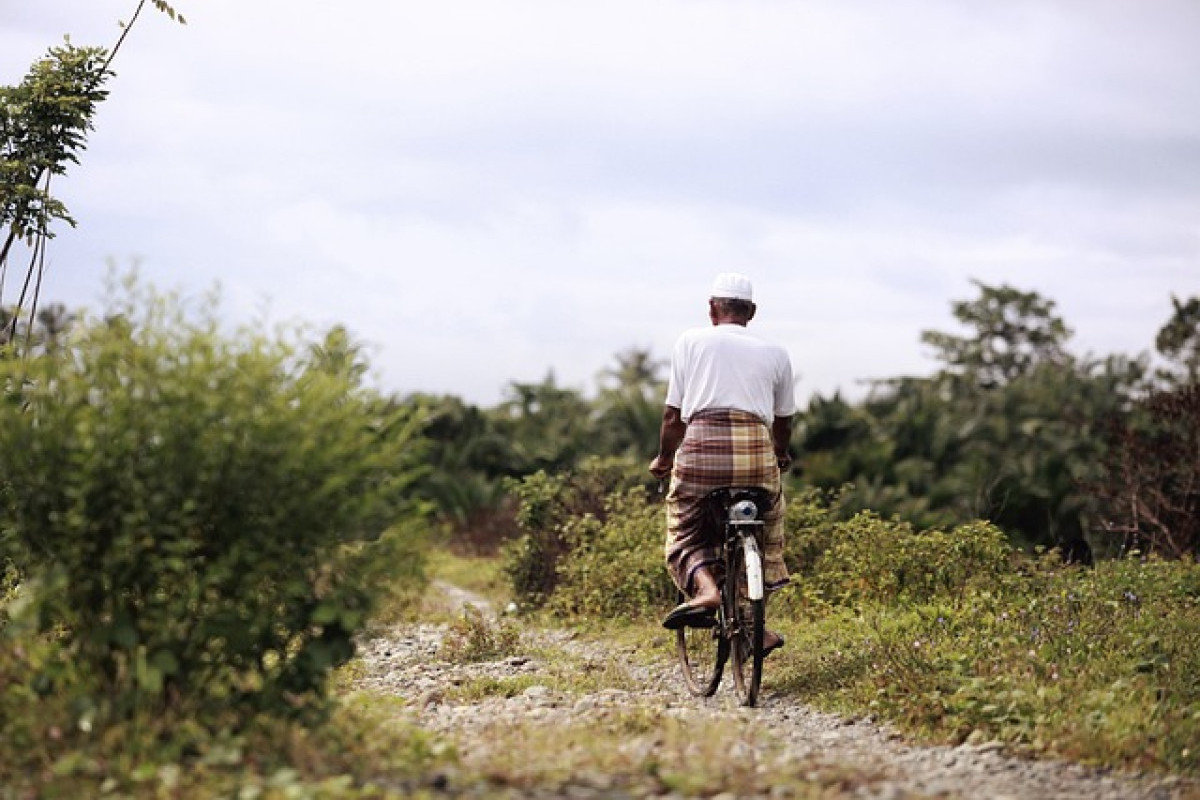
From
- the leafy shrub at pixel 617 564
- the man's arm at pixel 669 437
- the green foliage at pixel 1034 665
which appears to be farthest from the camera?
the leafy shrub at pixel 617 564

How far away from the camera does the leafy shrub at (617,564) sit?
1116 cm

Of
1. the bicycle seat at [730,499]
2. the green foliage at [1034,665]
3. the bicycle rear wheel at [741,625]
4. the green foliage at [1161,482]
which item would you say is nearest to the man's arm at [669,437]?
the bicycle seat at [730,499]

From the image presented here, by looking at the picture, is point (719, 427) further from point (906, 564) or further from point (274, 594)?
point (906, 564)

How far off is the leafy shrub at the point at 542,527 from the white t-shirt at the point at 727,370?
540 centimetres

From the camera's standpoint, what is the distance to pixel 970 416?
2364cm

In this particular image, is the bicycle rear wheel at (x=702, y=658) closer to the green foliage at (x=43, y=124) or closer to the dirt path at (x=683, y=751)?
the dirt path at (x=683, y=751)

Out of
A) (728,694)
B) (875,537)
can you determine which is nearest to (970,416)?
(875,537)

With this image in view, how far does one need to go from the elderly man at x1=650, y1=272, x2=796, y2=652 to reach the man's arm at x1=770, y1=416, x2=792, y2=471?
24mm

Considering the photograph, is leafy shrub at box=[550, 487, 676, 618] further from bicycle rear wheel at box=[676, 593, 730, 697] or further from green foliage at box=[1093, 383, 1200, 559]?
green foliage at box=[1093, 383, 1200, 559]

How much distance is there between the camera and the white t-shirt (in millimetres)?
7312

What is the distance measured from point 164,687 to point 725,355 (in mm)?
3472

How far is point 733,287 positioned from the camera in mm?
7531

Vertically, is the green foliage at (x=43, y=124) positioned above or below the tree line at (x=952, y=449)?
above

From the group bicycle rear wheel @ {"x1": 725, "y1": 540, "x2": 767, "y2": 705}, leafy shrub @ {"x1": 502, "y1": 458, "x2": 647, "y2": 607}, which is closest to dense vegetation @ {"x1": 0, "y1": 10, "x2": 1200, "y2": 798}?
bicycle rear wheel @ {"x1": 725, "y1": 540, "x2": 767, "y2": 705}
